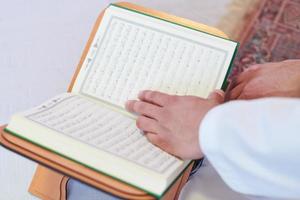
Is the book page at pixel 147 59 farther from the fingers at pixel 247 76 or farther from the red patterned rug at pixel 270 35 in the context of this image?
the red patterned rug at pixel 270 35

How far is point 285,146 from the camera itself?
50cm

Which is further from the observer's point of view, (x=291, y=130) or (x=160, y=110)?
(x=160, y=110)

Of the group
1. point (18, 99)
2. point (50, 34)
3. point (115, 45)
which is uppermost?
point (115, 45)

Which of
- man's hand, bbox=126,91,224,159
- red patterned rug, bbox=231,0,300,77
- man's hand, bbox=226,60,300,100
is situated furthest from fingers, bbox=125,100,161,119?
red patterned rug, bbox=231,0,300,77

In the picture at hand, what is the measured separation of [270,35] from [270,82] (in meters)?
0.65

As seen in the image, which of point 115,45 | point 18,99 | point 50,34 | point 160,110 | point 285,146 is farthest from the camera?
point 50,34

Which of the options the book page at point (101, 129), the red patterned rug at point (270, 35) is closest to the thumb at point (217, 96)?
the book page at point (101, 129)

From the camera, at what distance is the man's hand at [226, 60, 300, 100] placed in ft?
2.12

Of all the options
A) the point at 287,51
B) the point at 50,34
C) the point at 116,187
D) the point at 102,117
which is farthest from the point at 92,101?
the point at 287,51

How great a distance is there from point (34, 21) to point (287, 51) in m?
0.66

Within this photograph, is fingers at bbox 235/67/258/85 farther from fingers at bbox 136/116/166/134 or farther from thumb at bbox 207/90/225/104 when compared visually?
fingers at bbox 136/116/166/134

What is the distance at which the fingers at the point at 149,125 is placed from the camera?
0.60 metres

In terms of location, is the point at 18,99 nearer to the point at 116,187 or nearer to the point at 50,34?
the point at 50,34

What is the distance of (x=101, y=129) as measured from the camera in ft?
1.95
